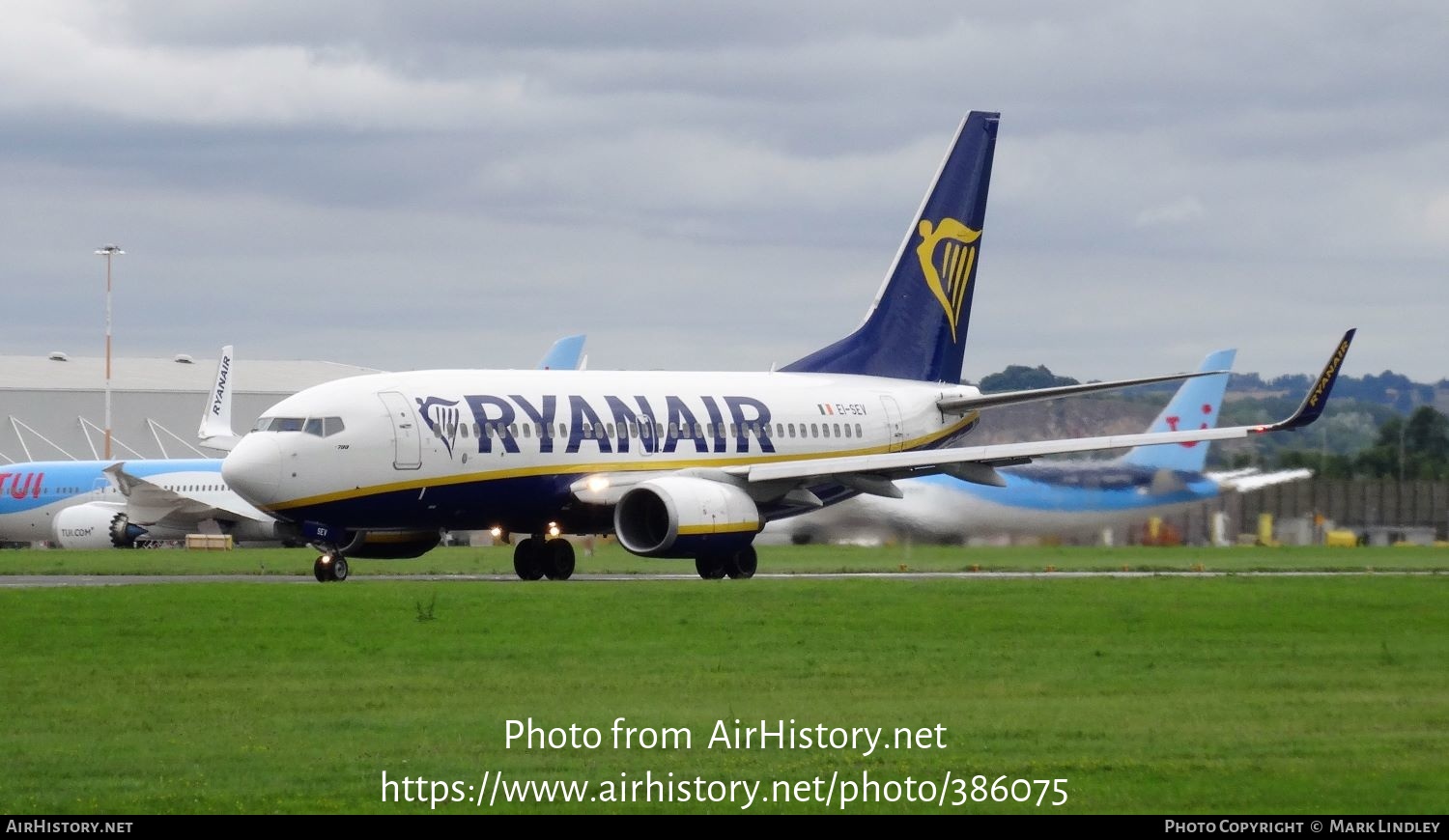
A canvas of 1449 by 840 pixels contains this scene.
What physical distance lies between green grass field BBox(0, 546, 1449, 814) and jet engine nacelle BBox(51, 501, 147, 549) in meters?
40.8

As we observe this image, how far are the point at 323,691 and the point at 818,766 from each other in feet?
22.5

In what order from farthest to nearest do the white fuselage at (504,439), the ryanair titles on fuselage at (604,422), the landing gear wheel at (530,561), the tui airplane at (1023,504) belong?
1. the tui airplane at (1023,504)
2. the landing gear wheel at (530,561)
3. the ryanair titles on fuselage at (604,422)
4. the white fuselage at (504,439)

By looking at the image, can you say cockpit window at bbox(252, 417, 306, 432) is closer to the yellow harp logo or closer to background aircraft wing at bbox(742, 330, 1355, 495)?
background aircraft wing at bbox(742, 330, 1355, 495)

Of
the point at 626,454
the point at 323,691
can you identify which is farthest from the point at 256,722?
the point at 626,454

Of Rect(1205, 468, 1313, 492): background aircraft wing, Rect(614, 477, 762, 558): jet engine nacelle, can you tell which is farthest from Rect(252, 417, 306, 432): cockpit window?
Rect(1205, 468, 1313, 492): background aircraft wing

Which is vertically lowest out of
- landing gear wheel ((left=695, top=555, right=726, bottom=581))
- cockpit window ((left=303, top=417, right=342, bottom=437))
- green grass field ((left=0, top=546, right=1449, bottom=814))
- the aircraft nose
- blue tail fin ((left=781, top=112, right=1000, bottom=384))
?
landing gear wheel ((left=695, top=555, right=726, bottom=581))

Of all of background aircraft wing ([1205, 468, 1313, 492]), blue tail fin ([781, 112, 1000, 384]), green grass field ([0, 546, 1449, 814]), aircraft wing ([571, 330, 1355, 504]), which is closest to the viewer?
green grass field ([0, 546, 1449, 814])

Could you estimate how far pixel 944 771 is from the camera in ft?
52.4

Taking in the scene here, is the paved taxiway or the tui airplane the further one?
the tui airplane

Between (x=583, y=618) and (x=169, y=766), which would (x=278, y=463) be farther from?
(x=169, y=766)

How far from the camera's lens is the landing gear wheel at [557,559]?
4253cm

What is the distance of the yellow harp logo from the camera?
1971 inches

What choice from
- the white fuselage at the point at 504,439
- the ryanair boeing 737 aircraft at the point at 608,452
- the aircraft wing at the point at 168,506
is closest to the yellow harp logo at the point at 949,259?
the ryanair boeing 737 aircraft at the point at 608,452

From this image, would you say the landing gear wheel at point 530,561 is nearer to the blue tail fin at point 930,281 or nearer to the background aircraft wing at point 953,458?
the background aircraft wing at point 953,458
